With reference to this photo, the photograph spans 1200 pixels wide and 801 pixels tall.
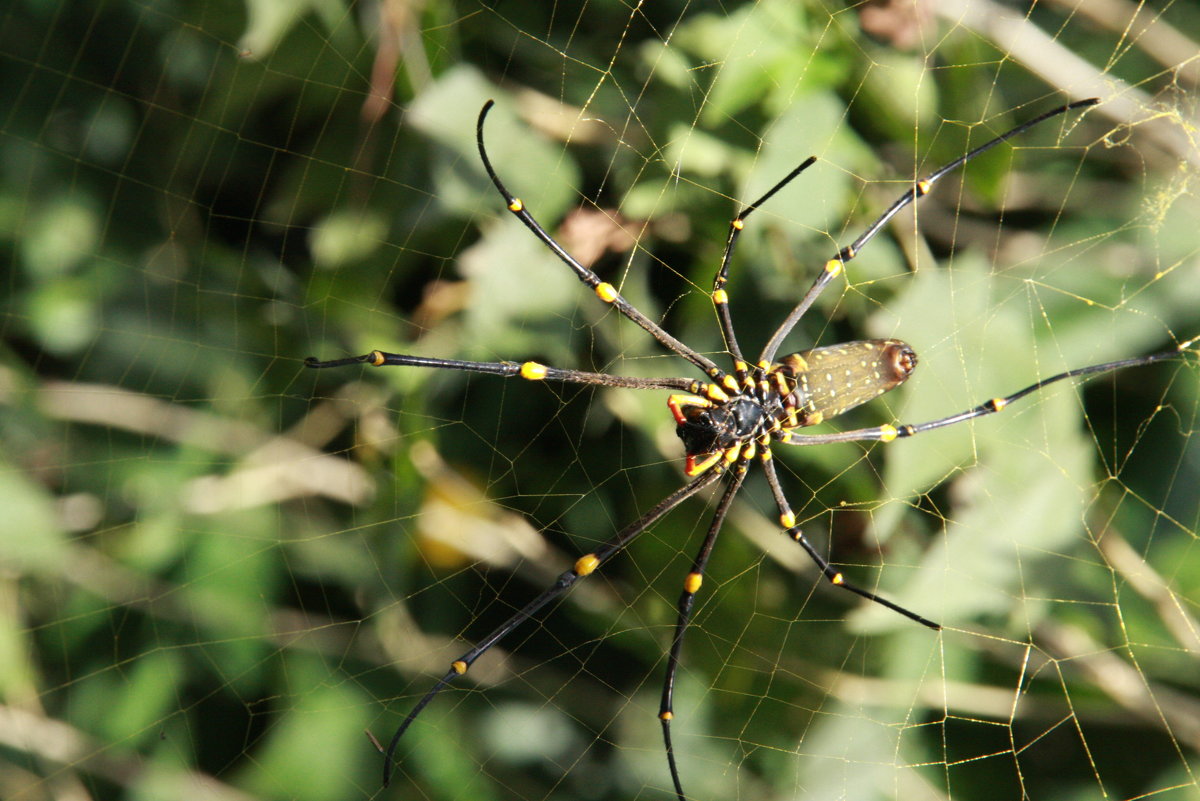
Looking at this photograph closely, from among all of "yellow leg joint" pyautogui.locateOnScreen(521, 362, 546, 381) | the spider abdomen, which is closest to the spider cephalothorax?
the spider abdomen

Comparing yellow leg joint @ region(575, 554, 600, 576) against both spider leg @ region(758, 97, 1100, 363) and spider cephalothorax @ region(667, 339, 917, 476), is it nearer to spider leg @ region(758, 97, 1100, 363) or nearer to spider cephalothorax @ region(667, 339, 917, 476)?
spider cephalothorax @ region(667, 339, 917, 476)

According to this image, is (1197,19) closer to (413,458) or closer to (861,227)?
(861,227)

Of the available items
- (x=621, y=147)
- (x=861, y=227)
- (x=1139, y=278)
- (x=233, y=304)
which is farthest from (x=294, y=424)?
(x=1139, y=278)

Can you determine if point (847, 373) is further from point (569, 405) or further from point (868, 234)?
point (569, 405)

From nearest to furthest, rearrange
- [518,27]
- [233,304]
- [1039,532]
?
1. [1039,532]
2. [518,27]
3. [233,304]

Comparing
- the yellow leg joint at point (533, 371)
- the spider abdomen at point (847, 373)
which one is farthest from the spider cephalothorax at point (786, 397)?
the yellow leg joint at point (533, 371)

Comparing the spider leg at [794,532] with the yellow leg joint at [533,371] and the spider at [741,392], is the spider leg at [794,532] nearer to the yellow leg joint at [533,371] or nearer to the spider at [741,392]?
the spider at [741,392]

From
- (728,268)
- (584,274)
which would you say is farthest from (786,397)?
(584,274)
